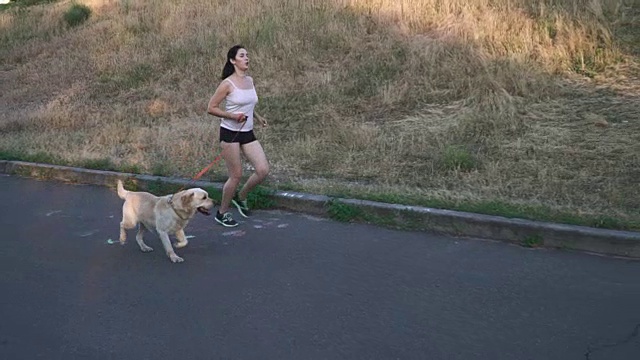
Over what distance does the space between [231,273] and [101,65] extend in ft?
40.1

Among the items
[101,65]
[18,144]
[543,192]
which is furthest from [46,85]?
[543,192]

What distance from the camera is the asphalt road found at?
4.50m

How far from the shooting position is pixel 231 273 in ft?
19.4

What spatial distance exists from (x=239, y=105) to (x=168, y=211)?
140cm

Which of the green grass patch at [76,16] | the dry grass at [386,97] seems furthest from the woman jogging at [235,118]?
the green grass patch at [76,16]

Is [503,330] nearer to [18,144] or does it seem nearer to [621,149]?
[621,149]

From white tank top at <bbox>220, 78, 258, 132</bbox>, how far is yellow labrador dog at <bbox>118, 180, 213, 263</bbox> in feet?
3.15

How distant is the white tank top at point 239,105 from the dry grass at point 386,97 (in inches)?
56.7

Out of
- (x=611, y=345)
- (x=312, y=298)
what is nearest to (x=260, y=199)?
(x=312, y=298)

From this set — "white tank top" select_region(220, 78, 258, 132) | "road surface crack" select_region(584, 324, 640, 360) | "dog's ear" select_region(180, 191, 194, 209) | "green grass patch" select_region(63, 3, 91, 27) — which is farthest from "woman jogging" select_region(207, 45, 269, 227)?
"green grass patch" select_region(63, 3, 91, 27)

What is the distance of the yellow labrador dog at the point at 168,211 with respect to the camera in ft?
20.3

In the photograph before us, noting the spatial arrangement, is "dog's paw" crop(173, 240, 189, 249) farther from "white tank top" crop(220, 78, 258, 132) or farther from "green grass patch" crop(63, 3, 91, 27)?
"green grass patch" crop(63, 3, 91, 27)

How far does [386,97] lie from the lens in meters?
11.5

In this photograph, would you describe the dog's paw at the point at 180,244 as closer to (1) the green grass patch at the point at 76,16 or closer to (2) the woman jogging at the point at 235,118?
(2) the woman jogging at the point at 235,118
